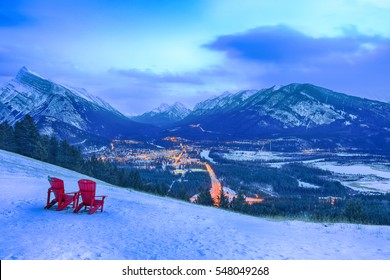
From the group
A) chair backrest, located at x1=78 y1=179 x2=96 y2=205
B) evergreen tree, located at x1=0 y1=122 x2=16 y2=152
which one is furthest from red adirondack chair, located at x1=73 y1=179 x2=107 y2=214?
evergreen tree, located at x1=0 y1=122 x2=16 y2=152

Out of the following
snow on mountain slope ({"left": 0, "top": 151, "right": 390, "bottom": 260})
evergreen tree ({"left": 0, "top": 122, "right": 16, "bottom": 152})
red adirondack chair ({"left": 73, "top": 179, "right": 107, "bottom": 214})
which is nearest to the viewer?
snow on mountain slope ({"left": 0, "top": 151, "right": 390, "bottom": 260})

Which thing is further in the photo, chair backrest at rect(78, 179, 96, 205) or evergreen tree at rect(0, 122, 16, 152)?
evergreen tree at rect(0, 122, 16, 152)

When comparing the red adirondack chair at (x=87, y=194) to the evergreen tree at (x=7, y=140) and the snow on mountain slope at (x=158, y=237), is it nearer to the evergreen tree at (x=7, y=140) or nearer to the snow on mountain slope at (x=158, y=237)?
the snow on mountain slope at (x=158, y=237)

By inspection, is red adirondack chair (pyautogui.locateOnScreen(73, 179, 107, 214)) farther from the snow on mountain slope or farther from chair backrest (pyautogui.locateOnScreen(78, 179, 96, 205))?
the snow on mountain slope

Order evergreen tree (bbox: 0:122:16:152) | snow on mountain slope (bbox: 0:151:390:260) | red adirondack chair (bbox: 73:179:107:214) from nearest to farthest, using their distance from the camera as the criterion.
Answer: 1. snow on mountain slope (bbox: 0:151:390:260)
2. red adirondack chair (bbox: 73:179:107:214)
3. evergreen tree (bbox: 0:122:16:152)

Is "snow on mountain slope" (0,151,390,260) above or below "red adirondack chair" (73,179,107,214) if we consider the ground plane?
below

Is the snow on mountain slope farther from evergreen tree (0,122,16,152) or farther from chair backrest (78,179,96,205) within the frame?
evergreen tree (0,122,16,152)

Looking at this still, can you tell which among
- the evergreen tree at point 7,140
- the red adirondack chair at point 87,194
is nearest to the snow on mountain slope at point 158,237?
the red adirondack chair at point 87,194

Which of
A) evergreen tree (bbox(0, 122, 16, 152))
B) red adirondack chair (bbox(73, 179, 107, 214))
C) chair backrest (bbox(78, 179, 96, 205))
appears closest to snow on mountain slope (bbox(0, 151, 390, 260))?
red adirondack chair (bbox(73, 179, 107, 214))

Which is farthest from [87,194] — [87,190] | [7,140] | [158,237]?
[7,140]
